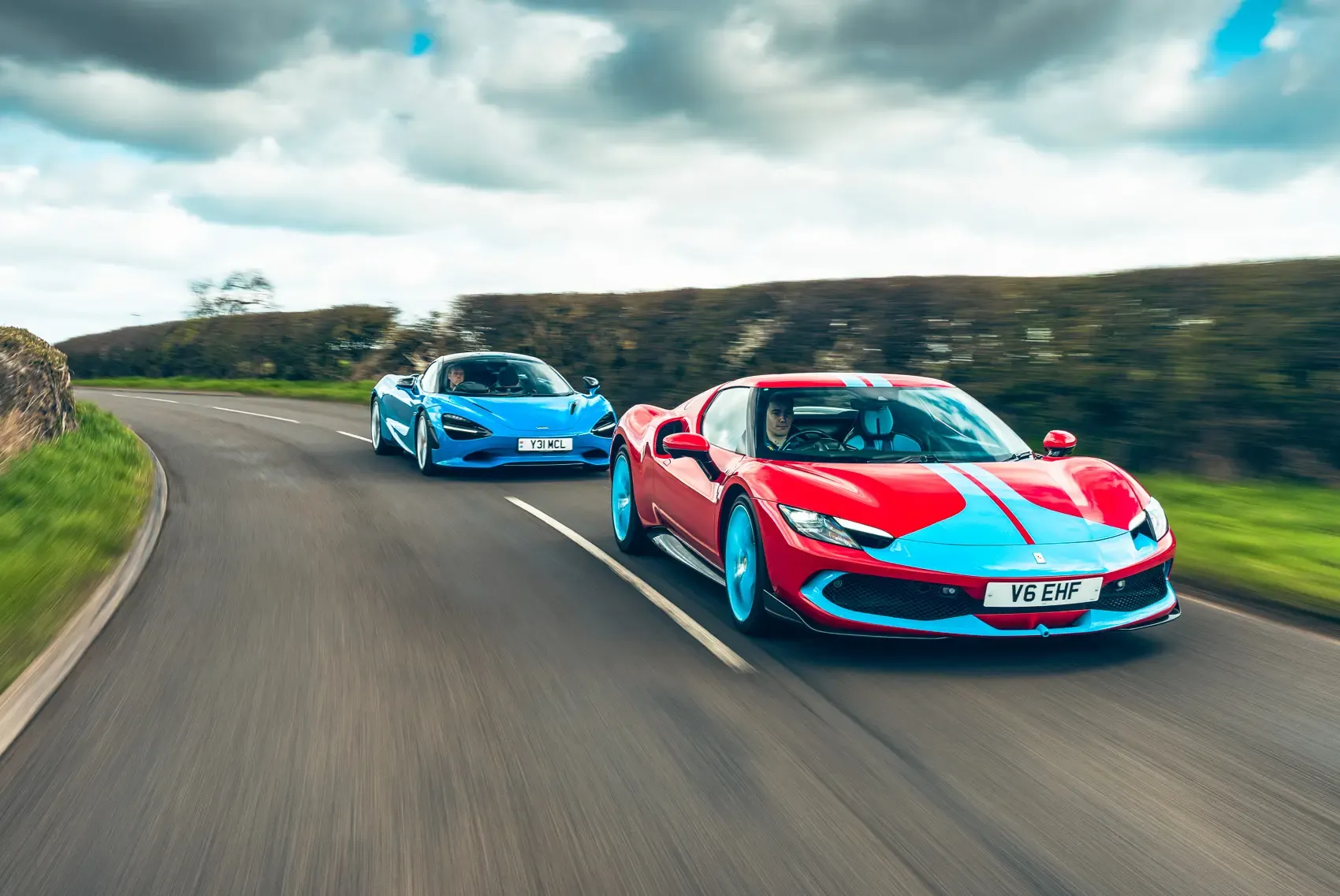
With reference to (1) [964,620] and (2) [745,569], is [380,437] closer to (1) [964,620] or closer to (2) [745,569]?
(2) [745,569]

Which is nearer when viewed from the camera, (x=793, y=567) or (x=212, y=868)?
(x=212, y=868)

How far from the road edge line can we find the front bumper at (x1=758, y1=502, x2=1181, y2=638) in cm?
322

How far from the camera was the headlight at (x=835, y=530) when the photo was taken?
5.00 metres

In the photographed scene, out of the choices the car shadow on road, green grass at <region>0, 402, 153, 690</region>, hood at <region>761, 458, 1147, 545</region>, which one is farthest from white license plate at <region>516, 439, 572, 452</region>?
the car shadow on road

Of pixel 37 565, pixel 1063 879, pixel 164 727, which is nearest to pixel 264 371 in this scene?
pixel 37 565

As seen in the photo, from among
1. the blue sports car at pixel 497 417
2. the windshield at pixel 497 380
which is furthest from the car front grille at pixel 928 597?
the windshield at pixel 497 380

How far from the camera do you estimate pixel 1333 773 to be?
379cm

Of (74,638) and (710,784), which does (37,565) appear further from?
(710,784)

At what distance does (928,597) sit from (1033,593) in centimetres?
44

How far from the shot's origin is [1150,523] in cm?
533

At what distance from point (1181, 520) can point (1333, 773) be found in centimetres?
520

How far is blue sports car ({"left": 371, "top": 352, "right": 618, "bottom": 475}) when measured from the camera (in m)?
12.3

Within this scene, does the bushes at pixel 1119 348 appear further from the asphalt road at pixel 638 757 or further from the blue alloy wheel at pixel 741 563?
the blue alloy wheel at pixel 741 563

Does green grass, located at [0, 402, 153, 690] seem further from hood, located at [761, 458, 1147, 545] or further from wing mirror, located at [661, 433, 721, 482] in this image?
hood, located at [761, 458, 1147, 545]
